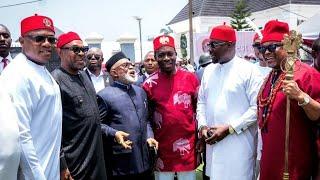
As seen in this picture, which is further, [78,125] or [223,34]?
[223,34]

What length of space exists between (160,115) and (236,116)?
0.91 meters

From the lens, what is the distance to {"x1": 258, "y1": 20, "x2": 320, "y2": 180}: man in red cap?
Result: 9.93ft

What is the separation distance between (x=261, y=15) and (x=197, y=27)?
417 inches

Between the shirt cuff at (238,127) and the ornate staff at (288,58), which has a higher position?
the ornate staff at (288,58)

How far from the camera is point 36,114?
120 inches

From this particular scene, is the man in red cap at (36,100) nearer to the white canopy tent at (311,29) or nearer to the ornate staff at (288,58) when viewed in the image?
the ornate staff at (288,58)

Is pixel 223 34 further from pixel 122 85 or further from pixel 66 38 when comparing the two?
pixel 66 38

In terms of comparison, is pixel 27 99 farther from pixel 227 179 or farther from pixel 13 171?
pixel 227 179

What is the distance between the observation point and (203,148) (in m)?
4.57

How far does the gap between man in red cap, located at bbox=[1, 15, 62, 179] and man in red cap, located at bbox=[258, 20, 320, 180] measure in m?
1.86

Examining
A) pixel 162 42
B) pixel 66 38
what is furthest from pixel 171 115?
pixel 66 38

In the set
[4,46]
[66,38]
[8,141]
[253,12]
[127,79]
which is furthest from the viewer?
[253,12]

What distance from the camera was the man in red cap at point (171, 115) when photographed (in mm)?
4449

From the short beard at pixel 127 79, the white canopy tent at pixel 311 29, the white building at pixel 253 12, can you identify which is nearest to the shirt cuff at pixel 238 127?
the short beard at pixel 127 79
